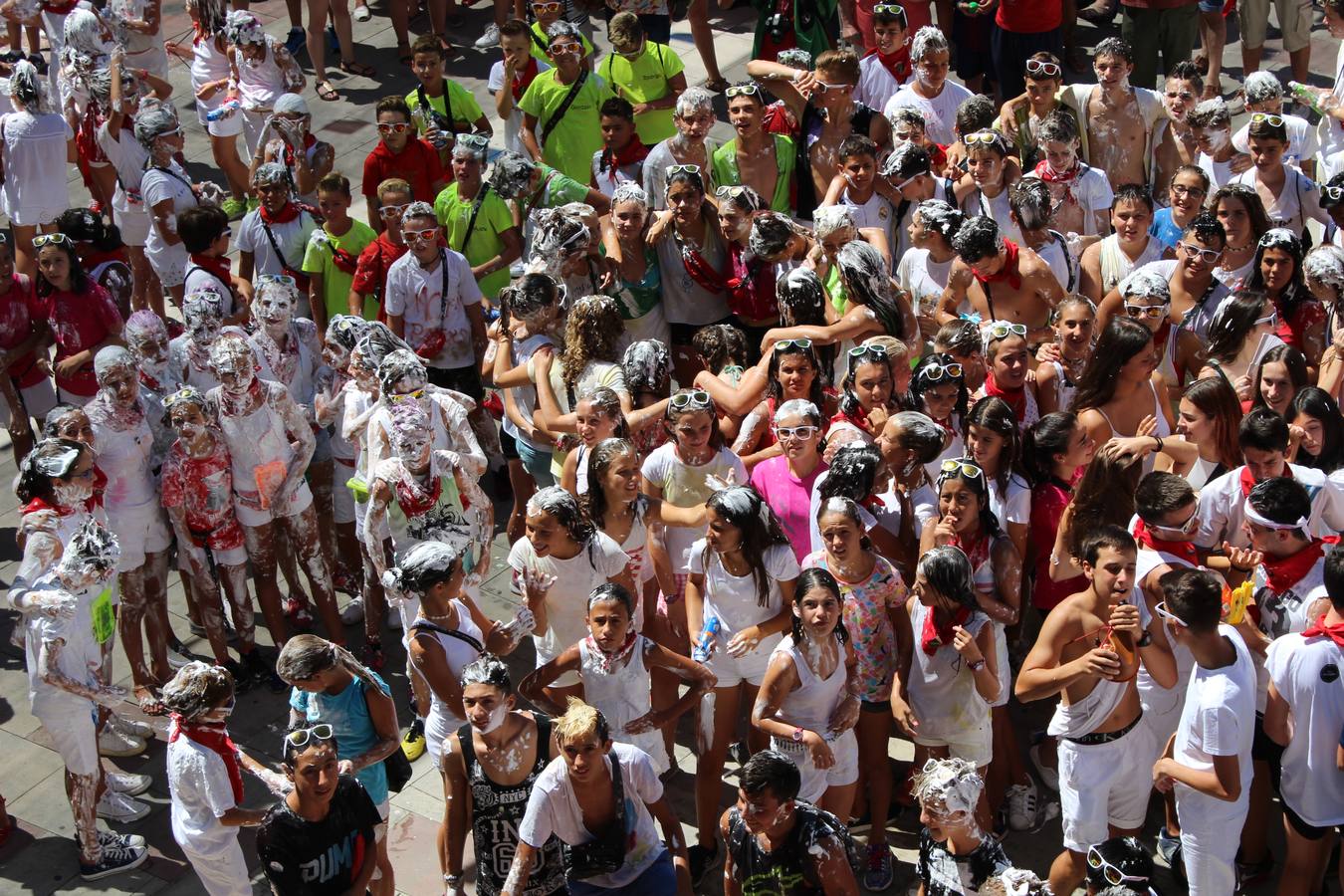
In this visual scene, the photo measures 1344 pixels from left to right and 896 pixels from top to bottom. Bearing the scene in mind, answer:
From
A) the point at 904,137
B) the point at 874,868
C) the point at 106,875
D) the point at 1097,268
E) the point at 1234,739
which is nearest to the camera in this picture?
the point at 1234,739

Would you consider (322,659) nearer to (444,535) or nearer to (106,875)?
(444,535)

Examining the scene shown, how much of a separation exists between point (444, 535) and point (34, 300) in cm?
352

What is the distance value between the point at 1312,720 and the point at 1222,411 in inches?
64.2

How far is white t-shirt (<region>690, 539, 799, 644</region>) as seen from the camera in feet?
21.6

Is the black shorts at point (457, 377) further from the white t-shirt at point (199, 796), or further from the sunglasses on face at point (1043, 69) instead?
the sunglasses on face at point (1043, 69)

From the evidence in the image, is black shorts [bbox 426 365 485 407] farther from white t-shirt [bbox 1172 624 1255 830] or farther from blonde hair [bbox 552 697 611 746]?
white t-shirt [bbox 1172 624 1255 830]

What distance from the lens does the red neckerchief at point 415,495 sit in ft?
24.5

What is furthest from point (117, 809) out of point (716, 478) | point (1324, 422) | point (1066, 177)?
point (1066, 177)

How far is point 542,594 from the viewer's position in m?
6.86

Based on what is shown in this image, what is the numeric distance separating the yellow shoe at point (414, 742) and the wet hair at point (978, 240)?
3.42 metres

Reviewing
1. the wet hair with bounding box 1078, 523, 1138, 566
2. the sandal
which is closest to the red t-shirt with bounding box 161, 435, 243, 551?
the wet hair with bounding box 1078, 523, 1138, 566

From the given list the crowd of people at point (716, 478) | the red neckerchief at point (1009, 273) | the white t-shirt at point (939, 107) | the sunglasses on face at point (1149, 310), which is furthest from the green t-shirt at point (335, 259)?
the sunglasses on face at point (1149, 310)

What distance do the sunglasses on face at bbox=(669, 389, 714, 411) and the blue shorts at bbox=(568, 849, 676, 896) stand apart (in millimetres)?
1965

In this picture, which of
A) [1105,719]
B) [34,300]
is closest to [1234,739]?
[1105,719]
